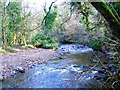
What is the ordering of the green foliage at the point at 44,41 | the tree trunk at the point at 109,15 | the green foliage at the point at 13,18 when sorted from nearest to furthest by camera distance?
1. the tree trunk at the point at 109,15
2. the green foliage at the point at 13,18
3. the green foliage at the point at 44,41

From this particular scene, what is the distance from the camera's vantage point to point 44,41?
24.7 m

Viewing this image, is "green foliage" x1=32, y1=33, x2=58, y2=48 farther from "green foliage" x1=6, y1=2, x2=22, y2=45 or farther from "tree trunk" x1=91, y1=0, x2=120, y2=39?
"tree trunk" x1=91, y1=0, x2=120, y2=39

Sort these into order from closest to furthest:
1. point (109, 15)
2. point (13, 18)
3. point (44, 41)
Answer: point (109, 15), point (13, 18), point (44, 41)

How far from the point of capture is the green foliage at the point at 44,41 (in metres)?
24.4

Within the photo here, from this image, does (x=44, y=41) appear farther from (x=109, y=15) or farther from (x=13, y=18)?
(x=109, y=15)

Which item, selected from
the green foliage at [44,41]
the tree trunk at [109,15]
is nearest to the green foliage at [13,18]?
the green foliage at [44,41]

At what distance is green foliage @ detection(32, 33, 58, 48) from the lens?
80.1 ft

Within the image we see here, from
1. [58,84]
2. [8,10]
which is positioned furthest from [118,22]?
[8,10]

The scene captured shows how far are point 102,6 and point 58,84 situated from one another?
7450mm

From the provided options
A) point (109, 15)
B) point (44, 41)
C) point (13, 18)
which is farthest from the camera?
point (44, 41)

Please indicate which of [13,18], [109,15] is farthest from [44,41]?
[109,15]

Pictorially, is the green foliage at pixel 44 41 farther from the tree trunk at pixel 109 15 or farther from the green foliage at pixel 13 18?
the tree trunk at pixel 109 15

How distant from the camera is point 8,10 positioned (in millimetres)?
20703

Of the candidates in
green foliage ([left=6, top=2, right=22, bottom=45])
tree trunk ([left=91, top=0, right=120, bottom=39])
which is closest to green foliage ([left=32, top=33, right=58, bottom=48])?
green foliage ([left=6, top=2, right=22, bottom=45])
